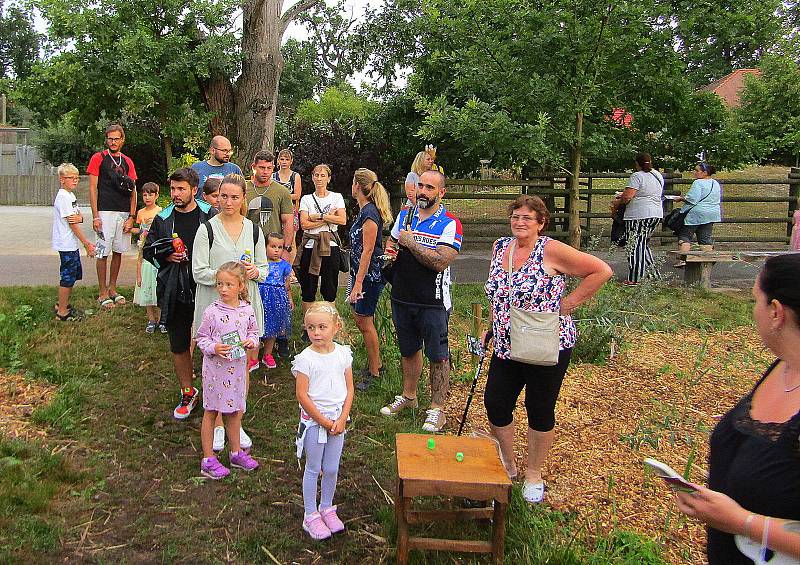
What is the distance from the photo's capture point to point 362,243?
18.0ft

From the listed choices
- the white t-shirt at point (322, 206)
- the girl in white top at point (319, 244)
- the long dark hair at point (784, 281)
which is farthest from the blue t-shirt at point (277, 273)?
the long dark hair at point (784, 281)

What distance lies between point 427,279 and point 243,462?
1715mm

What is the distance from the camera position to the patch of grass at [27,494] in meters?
3.44

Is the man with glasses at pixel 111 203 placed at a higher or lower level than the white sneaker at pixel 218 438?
higher

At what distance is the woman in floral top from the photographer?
148 inches

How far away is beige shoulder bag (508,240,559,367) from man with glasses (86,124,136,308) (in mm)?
5067

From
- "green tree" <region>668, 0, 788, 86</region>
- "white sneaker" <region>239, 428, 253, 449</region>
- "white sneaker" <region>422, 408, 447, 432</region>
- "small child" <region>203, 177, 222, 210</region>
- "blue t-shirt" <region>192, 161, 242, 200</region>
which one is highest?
"green tree" <region>668, 0, 788, 86</region>

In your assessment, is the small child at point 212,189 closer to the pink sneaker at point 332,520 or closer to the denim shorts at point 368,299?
the denim shorts at point 368,299

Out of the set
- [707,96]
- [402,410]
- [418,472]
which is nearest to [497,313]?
[418,472]

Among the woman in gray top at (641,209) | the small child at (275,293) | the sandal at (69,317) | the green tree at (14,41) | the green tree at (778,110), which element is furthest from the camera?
the green tree at (14,41)

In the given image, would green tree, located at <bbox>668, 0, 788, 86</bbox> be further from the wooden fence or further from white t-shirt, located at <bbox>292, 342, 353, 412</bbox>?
white t-shirt, located at <bbox>292, 342, 353, 412</bbox>

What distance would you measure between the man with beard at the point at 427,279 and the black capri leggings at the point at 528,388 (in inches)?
36.8

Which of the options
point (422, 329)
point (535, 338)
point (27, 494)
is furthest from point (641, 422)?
point (27, 494)

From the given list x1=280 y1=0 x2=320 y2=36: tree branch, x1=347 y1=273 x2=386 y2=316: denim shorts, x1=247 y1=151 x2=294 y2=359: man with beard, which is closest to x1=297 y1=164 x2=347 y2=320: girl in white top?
x1=247 y1=151 x2=294 y2=359: man with beard
